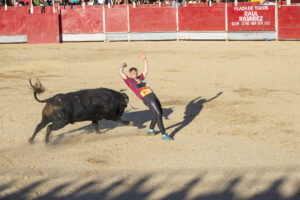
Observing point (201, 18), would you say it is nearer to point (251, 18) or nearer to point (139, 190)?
point (251, 18)

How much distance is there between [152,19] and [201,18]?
248cm

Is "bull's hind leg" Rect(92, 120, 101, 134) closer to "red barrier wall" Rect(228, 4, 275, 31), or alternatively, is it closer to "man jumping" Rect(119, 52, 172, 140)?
"man jumping" Rect(119, 52, 172, 140)

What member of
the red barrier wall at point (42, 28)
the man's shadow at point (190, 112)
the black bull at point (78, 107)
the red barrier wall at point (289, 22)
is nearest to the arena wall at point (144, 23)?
the red barrier wall at point (42, 28)

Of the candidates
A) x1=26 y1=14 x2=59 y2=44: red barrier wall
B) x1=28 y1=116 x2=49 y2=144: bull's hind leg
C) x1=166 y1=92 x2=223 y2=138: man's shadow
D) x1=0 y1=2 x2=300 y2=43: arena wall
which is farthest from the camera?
x1=26 y1=14 x2=59 y2=44: red barrier wall

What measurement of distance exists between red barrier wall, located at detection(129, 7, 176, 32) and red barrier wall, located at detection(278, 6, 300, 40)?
5.13m

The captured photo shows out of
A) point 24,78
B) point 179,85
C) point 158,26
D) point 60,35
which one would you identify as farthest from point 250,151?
point 60,35

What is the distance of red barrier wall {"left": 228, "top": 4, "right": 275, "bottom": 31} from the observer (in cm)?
2331

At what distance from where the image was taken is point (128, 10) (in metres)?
26.4

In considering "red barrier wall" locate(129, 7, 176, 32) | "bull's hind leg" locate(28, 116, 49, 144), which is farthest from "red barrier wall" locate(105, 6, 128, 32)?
"bull's hind leg" locate(28, 116, 49, 144)

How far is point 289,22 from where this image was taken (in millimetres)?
22609

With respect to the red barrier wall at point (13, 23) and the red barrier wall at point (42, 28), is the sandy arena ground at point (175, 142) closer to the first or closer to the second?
the red barrier wall at point (42, 28)

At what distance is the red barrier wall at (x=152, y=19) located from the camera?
25.7m

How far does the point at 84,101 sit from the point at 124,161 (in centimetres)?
127

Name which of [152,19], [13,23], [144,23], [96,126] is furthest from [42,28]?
[96,126]
